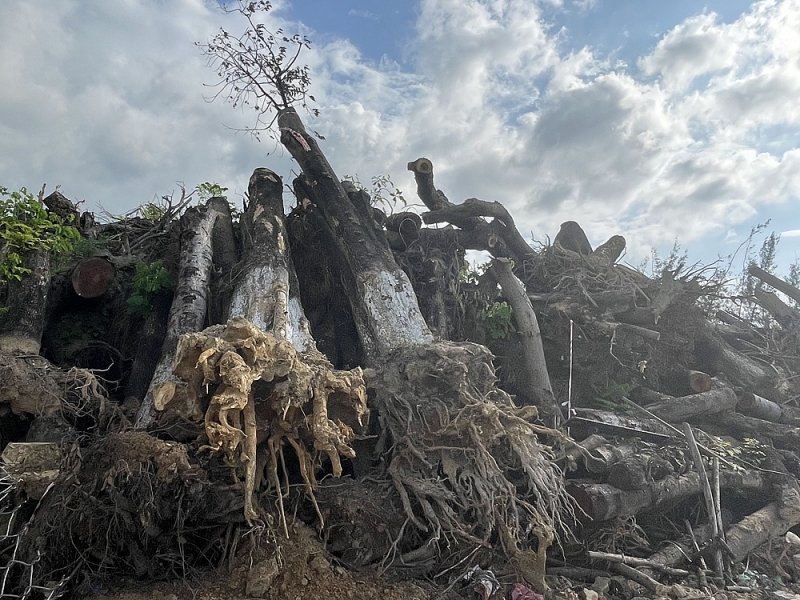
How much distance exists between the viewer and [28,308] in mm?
5070

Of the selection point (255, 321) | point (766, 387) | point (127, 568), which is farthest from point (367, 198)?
point (766, 387)

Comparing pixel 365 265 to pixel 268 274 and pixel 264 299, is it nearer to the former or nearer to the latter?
pixel 268 274

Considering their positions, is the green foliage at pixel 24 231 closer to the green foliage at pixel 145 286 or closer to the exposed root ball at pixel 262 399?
the green foliage at pixel 145 286

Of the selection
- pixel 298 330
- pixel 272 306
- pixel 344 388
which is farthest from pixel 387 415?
pixel 272 306

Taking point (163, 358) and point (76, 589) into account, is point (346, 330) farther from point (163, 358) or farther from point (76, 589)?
point (76, 589)

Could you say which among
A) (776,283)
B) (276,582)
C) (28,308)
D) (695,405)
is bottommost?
(276,582)

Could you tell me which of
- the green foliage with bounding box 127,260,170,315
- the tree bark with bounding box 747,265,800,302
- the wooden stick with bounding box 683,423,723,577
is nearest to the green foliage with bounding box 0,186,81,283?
the green foliage with bounding box 127,260,170,315

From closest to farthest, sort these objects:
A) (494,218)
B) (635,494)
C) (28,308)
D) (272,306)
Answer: (635,494) < (272,306) < (28,308) < (494,218)

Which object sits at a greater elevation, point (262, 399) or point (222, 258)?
point (222, 258)

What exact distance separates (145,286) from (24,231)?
4.06 feet

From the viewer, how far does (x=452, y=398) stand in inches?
157

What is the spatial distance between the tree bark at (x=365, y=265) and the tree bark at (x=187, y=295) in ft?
5.00

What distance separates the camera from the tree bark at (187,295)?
13.4ft

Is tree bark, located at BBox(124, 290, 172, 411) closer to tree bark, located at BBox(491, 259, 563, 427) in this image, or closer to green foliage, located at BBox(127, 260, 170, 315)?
green foliage, located at BBox(127, 260, 170, 315)
